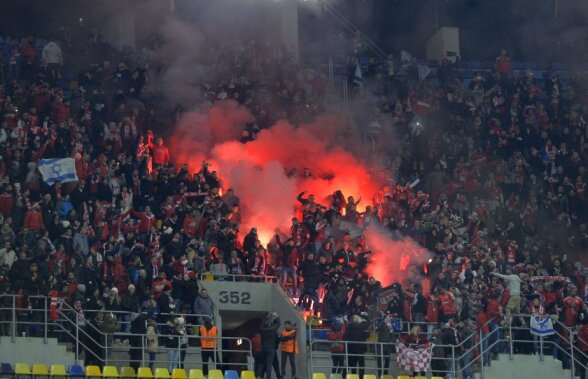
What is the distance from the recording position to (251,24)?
3766cm

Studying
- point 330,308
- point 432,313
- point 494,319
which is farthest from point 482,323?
point 330,308

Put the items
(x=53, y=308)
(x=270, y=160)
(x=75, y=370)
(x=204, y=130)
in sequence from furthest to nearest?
(x=204, y=130) < (x=270, y=160) < (x=53, y=308) < (x=75, y=370)

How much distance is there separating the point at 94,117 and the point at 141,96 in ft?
5.53

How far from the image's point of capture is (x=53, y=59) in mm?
33031

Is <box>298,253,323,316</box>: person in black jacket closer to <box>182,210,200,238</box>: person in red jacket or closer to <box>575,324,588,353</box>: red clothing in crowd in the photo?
<box>182,210,200,238</box>: person in red jacket

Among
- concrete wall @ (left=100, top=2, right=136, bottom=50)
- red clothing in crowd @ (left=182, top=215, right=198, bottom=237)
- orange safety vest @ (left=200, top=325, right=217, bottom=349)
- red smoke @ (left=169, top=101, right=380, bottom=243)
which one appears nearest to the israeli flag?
red clothing in crowd @ (left=182, top=215, right=198, bottom=237)

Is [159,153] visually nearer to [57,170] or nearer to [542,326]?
[57,170]

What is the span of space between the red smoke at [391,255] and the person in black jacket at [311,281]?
7.13 ft

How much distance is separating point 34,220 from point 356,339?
20.2 feet

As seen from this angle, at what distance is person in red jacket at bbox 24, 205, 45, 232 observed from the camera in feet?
86.4

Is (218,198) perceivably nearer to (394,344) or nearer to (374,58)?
(394,344)

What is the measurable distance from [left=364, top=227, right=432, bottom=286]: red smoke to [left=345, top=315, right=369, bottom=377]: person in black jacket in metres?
3.43

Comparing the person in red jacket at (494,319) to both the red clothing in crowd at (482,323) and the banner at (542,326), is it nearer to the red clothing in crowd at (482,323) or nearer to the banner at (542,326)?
the red clothing in crowd at (482,323)

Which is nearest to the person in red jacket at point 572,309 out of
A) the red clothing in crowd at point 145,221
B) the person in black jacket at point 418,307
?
the person in black jacket at point 418,307
